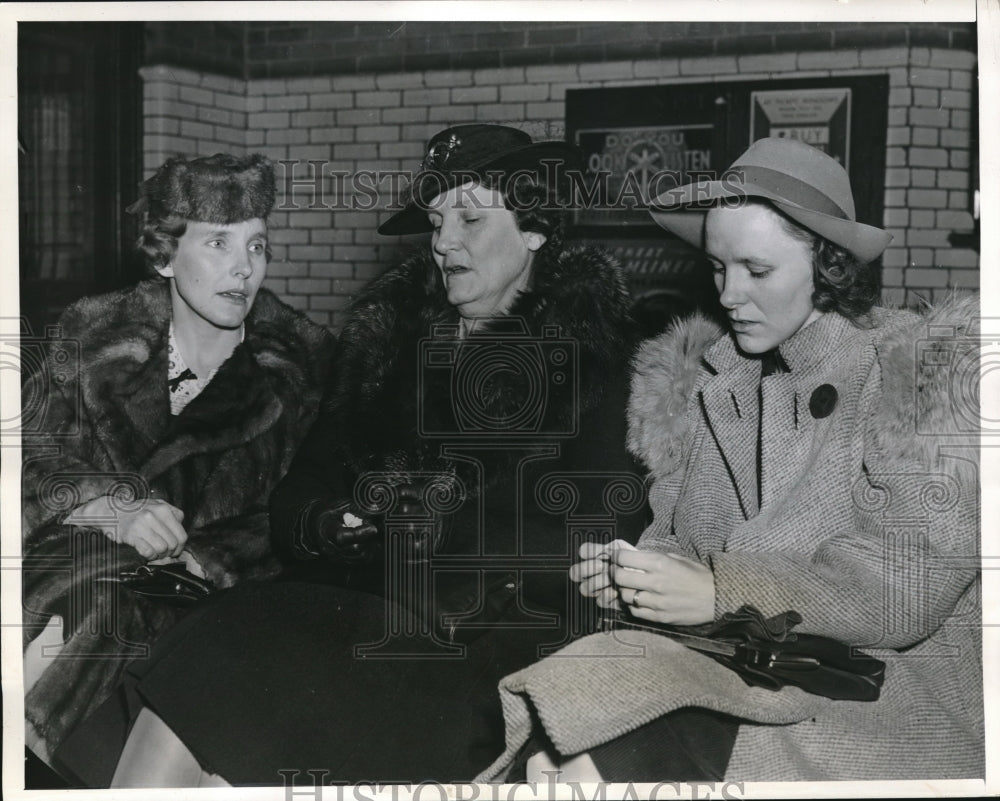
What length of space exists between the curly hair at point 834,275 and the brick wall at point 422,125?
3.76 ft

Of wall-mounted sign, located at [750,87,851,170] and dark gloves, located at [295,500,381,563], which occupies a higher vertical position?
wall-mounted sign, located at [750,87,851,170]

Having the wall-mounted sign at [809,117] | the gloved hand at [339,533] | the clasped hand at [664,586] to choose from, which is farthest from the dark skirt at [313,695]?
the wall-mounted sign at [809,117]

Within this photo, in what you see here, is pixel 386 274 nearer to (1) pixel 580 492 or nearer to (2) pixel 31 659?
(1) pixel 580 492

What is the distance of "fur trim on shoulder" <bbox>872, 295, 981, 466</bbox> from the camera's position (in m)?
2.70

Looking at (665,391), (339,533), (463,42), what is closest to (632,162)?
(463,42)

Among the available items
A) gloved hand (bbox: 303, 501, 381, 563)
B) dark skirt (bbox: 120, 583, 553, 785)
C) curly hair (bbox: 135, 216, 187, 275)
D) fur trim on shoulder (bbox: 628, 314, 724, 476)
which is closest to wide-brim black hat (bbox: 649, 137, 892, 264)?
fur trim on shoulder (bbox: 628, 314, 724, 476)

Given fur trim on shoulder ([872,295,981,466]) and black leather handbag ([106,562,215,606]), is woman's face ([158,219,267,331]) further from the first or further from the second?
fur trim on shoulder ([872,295,981,466])

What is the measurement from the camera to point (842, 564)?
271 cm

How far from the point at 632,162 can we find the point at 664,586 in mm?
2485

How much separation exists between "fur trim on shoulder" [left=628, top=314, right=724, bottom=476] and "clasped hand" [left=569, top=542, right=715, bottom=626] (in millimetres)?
406

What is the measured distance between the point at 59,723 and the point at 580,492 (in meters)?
1.77

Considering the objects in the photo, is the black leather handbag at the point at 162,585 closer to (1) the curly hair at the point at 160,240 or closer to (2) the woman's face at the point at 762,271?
(1) the curly hair at the point at 160,240

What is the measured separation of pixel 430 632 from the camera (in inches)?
127

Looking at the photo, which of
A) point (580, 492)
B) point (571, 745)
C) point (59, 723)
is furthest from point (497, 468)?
point (59, 723)
